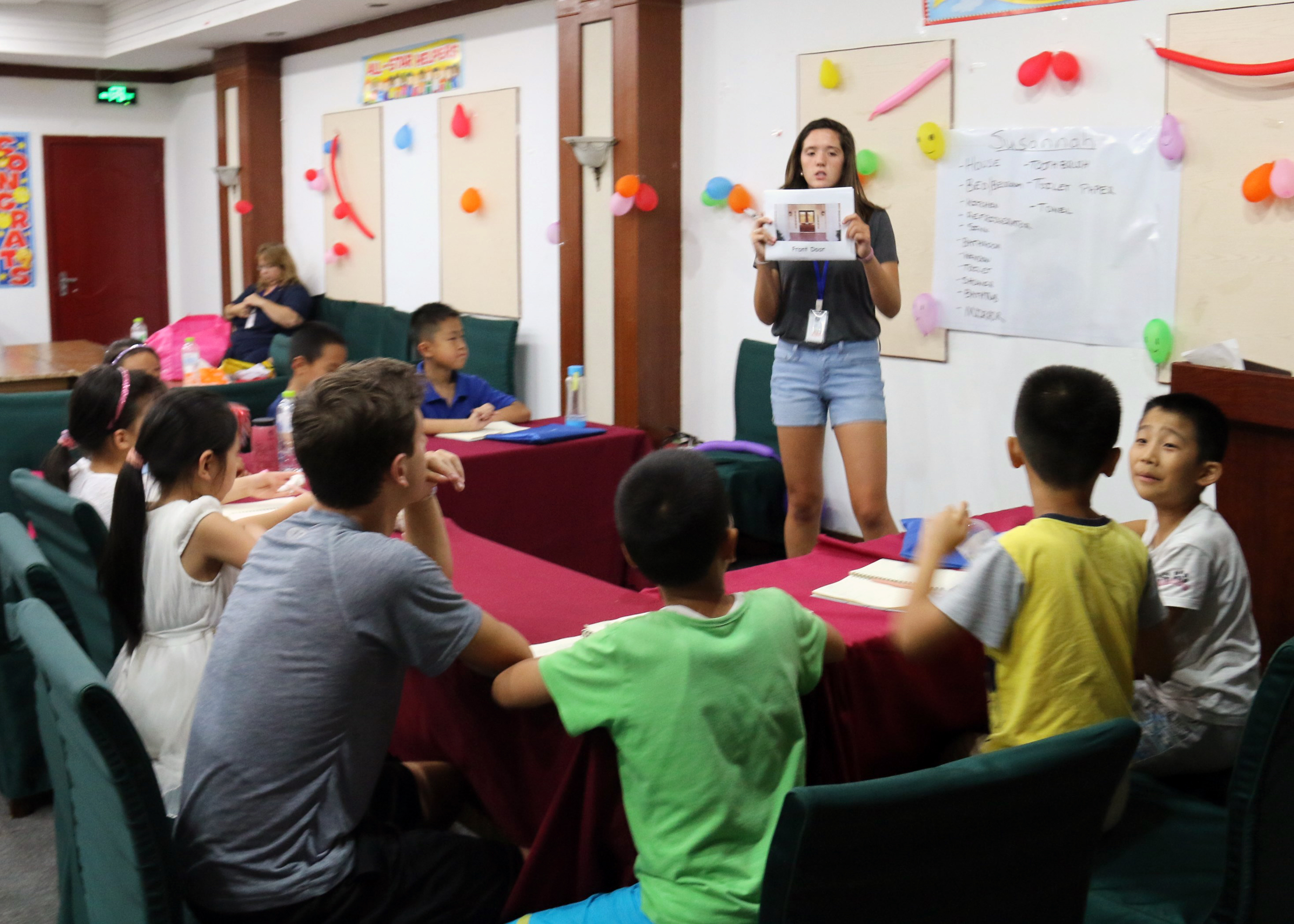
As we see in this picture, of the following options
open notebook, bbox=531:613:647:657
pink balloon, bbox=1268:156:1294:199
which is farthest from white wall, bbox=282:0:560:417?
open notebook, bbox=531:613:647:657

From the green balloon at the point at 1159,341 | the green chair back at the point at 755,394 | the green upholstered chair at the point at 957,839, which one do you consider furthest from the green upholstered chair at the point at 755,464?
the green upholstered chair at the point at 957,839

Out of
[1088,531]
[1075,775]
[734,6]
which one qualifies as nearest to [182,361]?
[734,6]

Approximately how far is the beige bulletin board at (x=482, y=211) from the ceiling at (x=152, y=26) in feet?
2.65

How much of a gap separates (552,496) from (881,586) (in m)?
1.79

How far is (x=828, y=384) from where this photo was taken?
3.50 metres

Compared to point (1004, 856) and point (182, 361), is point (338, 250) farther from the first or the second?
point (1004, 856)

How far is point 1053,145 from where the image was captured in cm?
398

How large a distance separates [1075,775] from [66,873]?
147 cm

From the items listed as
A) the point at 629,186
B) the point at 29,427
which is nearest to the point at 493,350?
the point at 629,186

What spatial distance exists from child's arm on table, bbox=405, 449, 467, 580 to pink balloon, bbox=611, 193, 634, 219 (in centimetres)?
342

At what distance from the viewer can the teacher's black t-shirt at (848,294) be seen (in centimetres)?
347

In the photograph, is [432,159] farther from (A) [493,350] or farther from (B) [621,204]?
(B) [621,204]

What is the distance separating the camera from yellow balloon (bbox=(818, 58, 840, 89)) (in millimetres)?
4668

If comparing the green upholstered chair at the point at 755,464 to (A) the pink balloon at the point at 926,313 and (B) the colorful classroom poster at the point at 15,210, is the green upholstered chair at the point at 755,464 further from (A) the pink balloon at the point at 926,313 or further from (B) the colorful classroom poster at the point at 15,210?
(B) the colorful classroom poster at the point at 15,210
